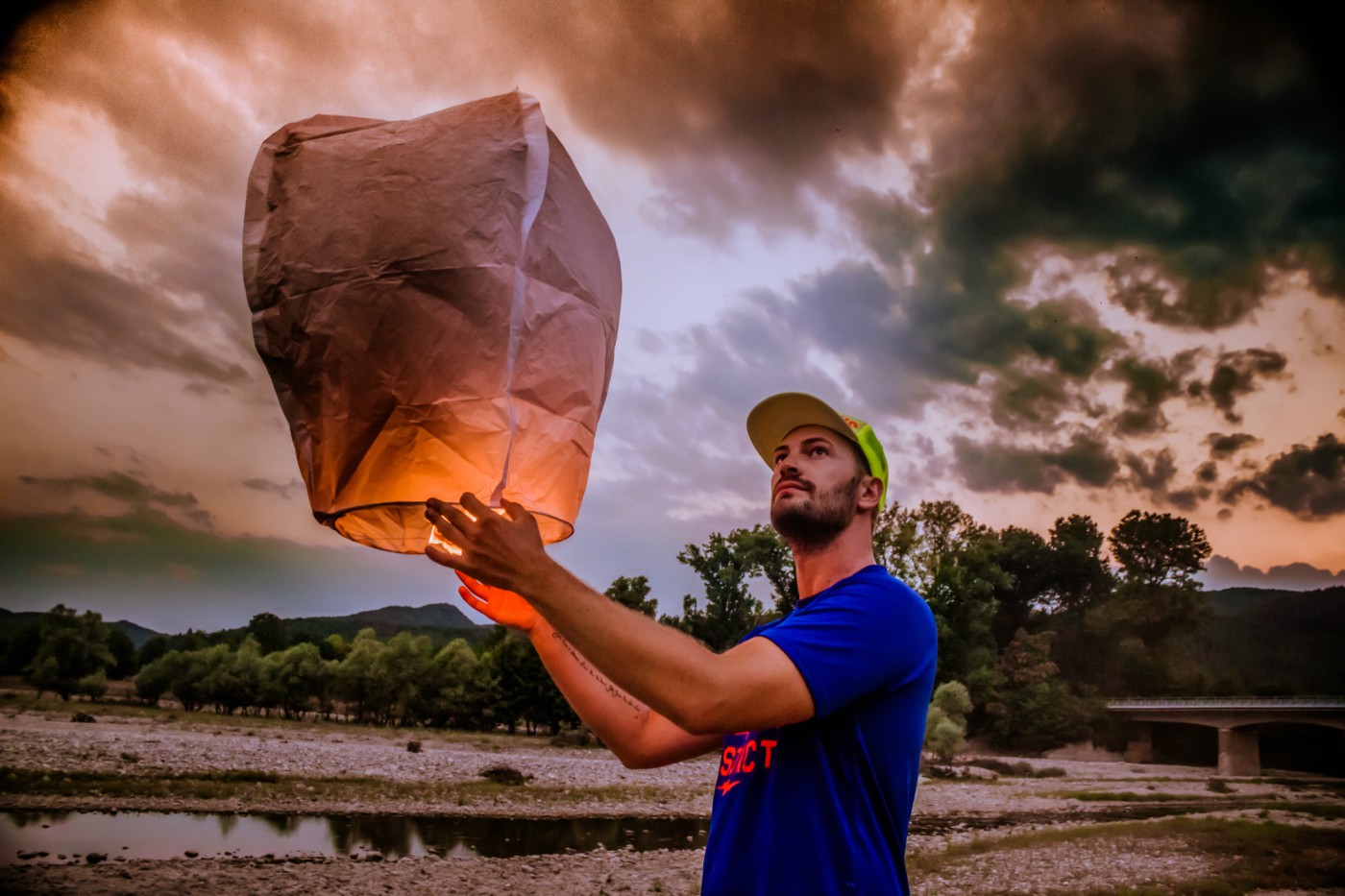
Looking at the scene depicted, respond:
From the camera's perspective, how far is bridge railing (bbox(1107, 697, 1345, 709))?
3734cm

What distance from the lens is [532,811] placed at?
18188 mm

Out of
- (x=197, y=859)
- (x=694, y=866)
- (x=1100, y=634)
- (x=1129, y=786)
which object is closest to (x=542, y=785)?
(x=694, y=866)

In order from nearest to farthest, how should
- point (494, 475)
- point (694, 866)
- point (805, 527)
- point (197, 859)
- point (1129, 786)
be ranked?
point (494, 475) < point (805, 527) < point (197, 859) < point (694, 866) < point (1129, 786)

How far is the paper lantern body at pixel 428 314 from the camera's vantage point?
148 cm

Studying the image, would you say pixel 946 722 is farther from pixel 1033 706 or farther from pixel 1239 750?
pixel 1239 750

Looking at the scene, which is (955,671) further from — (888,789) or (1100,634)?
(888,789)

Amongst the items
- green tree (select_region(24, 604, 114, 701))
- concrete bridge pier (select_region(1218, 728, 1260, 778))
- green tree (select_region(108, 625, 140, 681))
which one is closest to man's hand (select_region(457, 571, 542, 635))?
green tree (select_region(24, 604, 114, 701))

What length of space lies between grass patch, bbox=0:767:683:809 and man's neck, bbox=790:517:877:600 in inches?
716

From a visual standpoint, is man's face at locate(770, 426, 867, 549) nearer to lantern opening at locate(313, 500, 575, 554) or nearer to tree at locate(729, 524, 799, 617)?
lantern opening at locate(313, 500, 575, 554)

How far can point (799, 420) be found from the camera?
6.97ft

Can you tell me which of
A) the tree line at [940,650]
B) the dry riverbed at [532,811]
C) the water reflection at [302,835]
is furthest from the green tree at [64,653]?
the water reflection at [302,835]

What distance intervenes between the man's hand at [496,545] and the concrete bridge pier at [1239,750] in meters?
50.8

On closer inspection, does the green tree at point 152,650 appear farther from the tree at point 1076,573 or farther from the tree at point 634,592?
the tree at point 1076,573

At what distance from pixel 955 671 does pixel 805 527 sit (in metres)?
46.8
